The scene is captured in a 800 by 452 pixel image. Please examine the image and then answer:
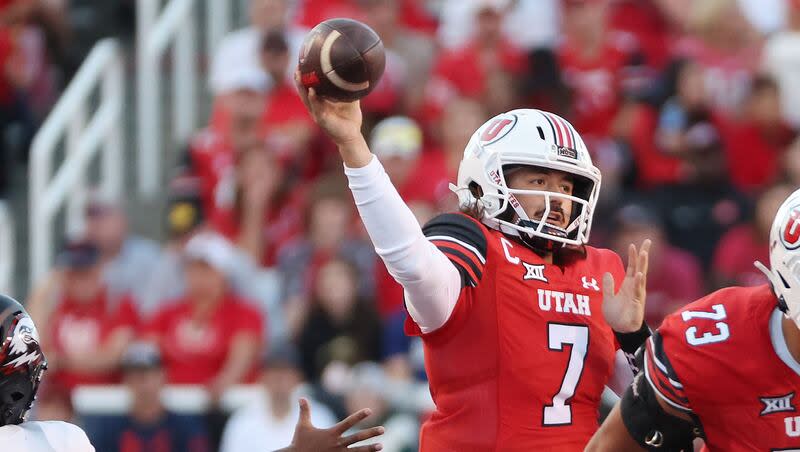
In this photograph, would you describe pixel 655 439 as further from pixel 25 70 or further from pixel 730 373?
pixel 25 70

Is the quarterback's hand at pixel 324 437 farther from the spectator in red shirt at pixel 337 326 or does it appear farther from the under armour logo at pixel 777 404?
the spectator in red shirt at pixel 337 326

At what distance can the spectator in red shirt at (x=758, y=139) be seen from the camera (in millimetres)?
9266

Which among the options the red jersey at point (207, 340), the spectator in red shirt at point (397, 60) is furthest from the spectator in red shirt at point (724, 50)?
the red jersey at point (207, 340)

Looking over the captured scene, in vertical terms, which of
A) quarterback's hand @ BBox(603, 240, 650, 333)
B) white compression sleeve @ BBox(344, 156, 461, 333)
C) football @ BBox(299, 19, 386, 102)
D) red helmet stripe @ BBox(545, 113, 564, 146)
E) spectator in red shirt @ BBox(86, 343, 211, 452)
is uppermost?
football @ BBox(299, 19, 386, 102)

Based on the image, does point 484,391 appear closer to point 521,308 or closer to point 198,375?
point 521,308

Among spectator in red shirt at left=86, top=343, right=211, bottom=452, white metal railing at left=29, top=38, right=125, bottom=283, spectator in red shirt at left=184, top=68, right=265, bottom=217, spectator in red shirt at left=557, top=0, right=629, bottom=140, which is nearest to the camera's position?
spectator in red shirt at left=86, top=343, right=211, bottom=452

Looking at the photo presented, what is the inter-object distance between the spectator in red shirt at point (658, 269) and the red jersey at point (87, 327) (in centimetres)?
351

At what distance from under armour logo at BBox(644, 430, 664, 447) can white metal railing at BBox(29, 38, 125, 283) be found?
7681 millimetres

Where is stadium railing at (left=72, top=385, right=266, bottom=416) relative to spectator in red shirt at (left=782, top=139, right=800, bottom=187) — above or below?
below

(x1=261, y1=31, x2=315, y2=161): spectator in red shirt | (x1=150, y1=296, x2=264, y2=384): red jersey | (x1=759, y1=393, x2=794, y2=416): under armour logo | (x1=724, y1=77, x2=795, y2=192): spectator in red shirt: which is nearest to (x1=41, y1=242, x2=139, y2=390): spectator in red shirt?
(x1=150, y1=296, x2=264, y2=384): red jersey

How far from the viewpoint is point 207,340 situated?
32.1 feet

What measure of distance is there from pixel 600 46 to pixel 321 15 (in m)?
2.25

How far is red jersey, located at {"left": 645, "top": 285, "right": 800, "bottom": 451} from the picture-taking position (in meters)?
4.37

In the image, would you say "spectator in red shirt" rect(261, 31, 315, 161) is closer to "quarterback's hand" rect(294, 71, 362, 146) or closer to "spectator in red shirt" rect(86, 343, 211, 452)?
"spectator in red shirt" rect(86, 343, 211, 452)
